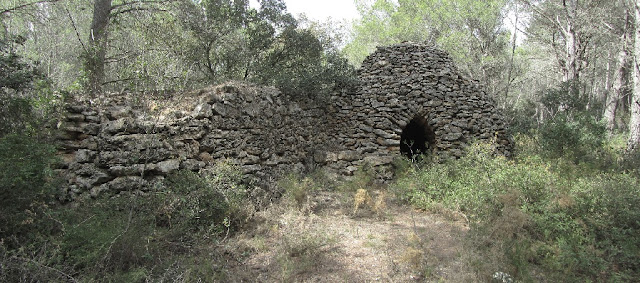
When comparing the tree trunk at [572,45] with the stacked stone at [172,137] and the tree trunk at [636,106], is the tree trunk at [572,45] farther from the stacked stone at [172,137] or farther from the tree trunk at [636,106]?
the stacked stone at [172,137]

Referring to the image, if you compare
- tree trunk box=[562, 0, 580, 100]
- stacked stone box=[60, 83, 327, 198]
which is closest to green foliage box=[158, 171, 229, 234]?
stacked stone box=[60, 83, 327, 198]

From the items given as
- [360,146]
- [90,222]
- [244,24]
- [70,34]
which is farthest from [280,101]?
[70,34]

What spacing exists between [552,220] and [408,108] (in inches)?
180

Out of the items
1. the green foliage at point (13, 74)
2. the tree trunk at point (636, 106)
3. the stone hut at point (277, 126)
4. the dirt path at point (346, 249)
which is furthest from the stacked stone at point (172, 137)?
the tree trunk at point (636, 106)

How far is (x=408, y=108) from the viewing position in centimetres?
839

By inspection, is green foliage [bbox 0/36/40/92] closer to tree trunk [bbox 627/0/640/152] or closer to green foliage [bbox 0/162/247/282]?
green foliage [bbox 0/162/247/282]

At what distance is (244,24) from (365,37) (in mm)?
12277

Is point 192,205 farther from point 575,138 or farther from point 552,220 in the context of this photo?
point 575,138

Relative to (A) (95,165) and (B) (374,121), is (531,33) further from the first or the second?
(A) (95,165)

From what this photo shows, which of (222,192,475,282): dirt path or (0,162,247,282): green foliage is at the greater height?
(0,162,247,282): green foliage

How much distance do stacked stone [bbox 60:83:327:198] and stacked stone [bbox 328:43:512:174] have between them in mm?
1669

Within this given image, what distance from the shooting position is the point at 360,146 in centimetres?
815

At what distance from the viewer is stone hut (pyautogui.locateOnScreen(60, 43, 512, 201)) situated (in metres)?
4.64

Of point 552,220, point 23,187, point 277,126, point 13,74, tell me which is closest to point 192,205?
point 23,187
